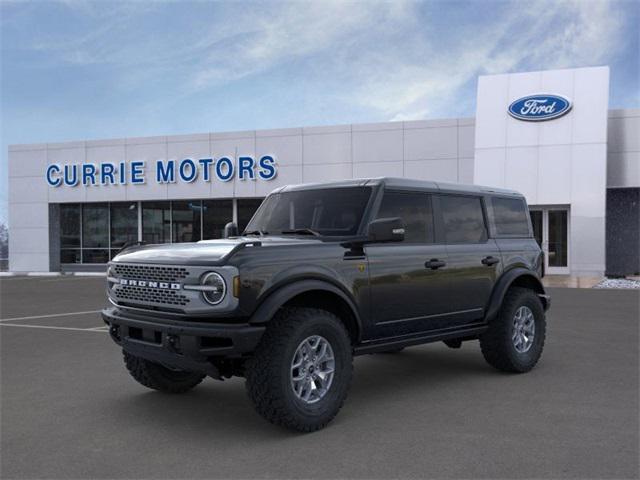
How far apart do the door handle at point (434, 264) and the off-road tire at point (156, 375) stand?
8.02 ft

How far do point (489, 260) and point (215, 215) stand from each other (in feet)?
74.7

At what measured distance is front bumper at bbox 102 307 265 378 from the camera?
4.39m

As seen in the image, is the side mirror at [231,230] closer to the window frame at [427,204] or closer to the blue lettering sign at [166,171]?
the window frame at [427,204]

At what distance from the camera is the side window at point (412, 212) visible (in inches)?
227

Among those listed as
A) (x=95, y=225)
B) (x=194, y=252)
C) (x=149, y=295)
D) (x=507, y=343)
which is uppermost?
(x=95, y=225)

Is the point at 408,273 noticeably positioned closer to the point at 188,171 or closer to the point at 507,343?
the point at 507,343

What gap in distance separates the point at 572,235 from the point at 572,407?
61.3 feet

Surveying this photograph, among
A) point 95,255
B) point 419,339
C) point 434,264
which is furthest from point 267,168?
point 419,339

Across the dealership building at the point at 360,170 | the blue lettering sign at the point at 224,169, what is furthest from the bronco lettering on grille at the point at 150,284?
the blue lettering sign at the point at 224,169

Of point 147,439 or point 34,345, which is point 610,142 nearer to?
point 34,345

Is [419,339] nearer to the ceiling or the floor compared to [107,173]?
nearer to the floor

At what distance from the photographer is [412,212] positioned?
5.97m

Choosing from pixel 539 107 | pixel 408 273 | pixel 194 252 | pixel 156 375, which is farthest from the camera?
pixel 539 107

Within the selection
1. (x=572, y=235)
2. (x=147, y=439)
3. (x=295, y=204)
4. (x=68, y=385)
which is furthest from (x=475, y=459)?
(x=572, y=235)
